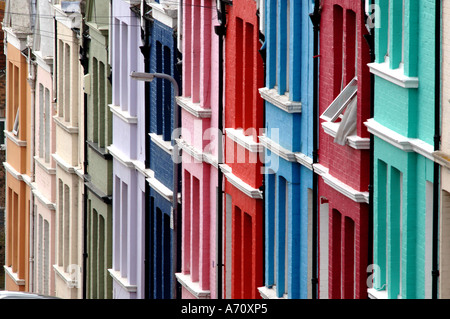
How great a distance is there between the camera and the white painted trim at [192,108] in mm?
38000

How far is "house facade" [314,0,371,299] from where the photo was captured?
2870 cm

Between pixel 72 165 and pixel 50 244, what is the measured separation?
3.85 m

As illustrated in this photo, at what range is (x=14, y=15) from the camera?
191ft

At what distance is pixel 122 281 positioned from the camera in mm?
45125

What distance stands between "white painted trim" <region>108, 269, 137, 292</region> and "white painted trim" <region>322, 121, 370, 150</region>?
15.3 m

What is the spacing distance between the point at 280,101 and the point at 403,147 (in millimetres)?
6215

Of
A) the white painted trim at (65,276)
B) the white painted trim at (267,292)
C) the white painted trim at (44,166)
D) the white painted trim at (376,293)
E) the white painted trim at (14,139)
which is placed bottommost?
the white painted trim at (65,276)

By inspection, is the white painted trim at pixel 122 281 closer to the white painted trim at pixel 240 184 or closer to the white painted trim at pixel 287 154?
the white painted trim at pixel 240 184

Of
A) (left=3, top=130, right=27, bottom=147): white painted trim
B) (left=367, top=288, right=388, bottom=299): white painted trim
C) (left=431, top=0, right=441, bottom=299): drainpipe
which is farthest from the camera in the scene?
(left=3, top=130, right=27, bottom=147): white painted trim

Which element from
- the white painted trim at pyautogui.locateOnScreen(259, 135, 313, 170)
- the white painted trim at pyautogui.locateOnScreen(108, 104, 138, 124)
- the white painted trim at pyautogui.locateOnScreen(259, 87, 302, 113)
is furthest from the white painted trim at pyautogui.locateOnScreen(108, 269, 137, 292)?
the white painted trim at pyautogui.locateOnScreen(259, 87, 302, 113)

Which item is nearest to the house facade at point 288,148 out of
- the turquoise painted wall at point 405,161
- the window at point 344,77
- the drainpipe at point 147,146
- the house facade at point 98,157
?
the window at point 344,77

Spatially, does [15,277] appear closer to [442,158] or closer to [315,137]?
[315,137]

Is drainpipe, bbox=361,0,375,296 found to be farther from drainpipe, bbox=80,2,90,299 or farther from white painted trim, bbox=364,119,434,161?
drainpipe, bbox=80,2,90,299

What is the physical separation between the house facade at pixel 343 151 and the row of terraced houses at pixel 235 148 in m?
0.03
